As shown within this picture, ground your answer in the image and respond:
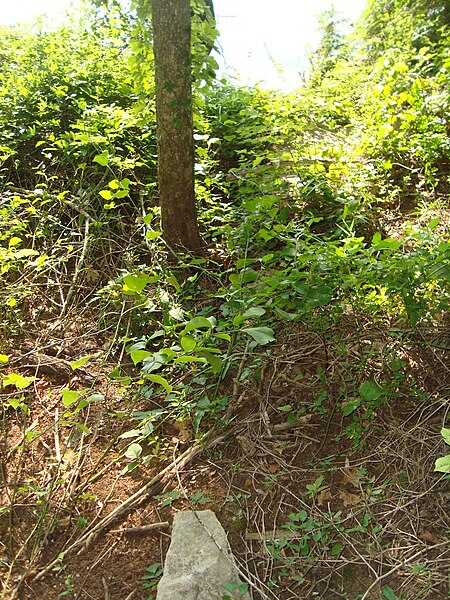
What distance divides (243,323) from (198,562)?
3.95ft

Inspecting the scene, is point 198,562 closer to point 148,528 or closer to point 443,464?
point 148,528

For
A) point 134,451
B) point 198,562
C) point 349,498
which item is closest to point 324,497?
point 349,498

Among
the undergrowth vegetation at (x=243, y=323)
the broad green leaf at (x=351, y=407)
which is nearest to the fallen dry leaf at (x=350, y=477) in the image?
the undergrowth vegetation at (x=243, y=323)

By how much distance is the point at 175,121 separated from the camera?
10.6 ft

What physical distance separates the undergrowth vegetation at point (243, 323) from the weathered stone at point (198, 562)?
9cm

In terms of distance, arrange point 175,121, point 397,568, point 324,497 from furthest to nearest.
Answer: point 175,121, point 324,497, point 397,568

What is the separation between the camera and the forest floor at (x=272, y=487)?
2025mm

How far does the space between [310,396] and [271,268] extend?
105cm

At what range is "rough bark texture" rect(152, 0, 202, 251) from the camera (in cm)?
306

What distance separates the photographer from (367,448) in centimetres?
239

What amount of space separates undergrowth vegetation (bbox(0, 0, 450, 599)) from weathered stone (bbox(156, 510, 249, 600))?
0.29 ft

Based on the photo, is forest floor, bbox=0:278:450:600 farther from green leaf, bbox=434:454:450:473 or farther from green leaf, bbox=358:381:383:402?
green leaf, bbox=434:454:450:473

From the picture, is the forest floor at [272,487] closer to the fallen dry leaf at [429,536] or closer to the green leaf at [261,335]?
the fallen dry leaf at [429,536]

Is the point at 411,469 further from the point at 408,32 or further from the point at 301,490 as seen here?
the point at 408,32
